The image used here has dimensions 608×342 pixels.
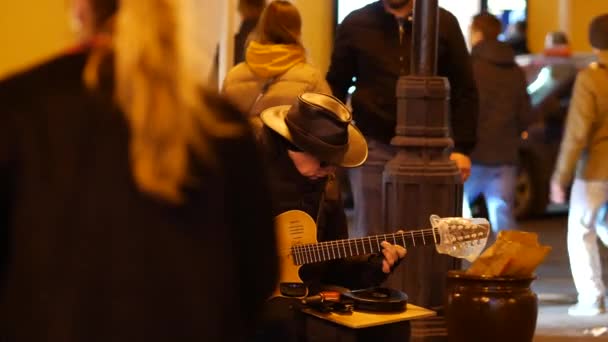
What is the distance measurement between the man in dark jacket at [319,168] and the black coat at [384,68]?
1.32 m

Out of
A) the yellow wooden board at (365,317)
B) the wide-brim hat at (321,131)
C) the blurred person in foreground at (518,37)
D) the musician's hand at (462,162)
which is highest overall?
the wide-brim hat at (321,131)

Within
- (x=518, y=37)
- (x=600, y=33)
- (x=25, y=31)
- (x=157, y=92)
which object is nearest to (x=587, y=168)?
(x=600, y=33)

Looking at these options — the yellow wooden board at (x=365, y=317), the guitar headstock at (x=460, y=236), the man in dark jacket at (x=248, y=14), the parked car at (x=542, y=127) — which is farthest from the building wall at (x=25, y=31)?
the parked car at (x=542, y=127)

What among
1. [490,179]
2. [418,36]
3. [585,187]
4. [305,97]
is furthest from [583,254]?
[305,97]

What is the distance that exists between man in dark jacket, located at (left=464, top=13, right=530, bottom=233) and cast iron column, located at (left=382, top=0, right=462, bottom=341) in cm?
250

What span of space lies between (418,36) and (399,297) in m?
1.67

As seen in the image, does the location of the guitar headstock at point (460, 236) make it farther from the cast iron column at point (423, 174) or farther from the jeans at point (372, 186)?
the jeans at point (372, 186)

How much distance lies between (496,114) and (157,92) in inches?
255

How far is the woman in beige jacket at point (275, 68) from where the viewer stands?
18.3 feet

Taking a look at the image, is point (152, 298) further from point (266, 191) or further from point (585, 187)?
point (585, 187)

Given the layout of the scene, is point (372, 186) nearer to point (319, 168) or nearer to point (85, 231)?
point (319, 168)

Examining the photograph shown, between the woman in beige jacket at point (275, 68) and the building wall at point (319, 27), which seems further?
the building wall at point (319, 27)

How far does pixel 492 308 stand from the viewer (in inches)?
207

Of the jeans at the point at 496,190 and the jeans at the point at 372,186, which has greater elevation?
the jeans at the point at 372,186
